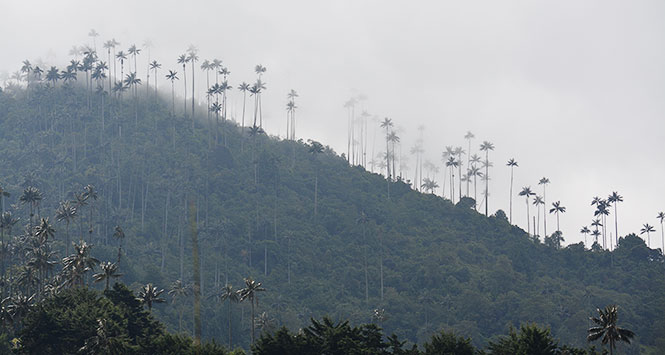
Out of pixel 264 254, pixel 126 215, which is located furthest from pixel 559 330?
pixel 126 215

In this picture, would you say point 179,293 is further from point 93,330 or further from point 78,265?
point 93,330

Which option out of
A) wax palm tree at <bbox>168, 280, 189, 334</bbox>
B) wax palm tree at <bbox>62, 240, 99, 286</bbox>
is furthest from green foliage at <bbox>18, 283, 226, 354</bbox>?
wax palm tree at <bbox>168, 280, 189, 334</bbox>

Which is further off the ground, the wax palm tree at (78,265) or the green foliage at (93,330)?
the wax palm tree at (78,265)

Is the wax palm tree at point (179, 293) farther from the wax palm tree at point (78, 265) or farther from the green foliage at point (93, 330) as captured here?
the green foliage at point (93, 330)

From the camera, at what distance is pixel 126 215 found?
197 meters

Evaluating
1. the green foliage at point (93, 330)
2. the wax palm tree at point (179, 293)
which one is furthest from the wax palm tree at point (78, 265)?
the wax palm tree at point (179, 293)

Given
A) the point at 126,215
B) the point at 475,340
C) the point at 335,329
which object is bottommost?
the point at 475,340

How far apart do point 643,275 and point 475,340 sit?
59313 millimetres

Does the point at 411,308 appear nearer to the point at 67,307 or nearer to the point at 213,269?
the point at 213,269

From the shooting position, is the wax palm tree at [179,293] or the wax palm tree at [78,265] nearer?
the wax palm tree at [78,265]

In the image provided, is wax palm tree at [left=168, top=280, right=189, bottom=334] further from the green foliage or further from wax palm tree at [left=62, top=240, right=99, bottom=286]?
the green foliage

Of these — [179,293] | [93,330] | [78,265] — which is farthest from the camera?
[179,293]

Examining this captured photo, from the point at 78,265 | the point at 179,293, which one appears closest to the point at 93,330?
the point at 78,265

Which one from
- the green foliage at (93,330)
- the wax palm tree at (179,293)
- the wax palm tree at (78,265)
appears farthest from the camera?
the wax palm tree at (179,293)
